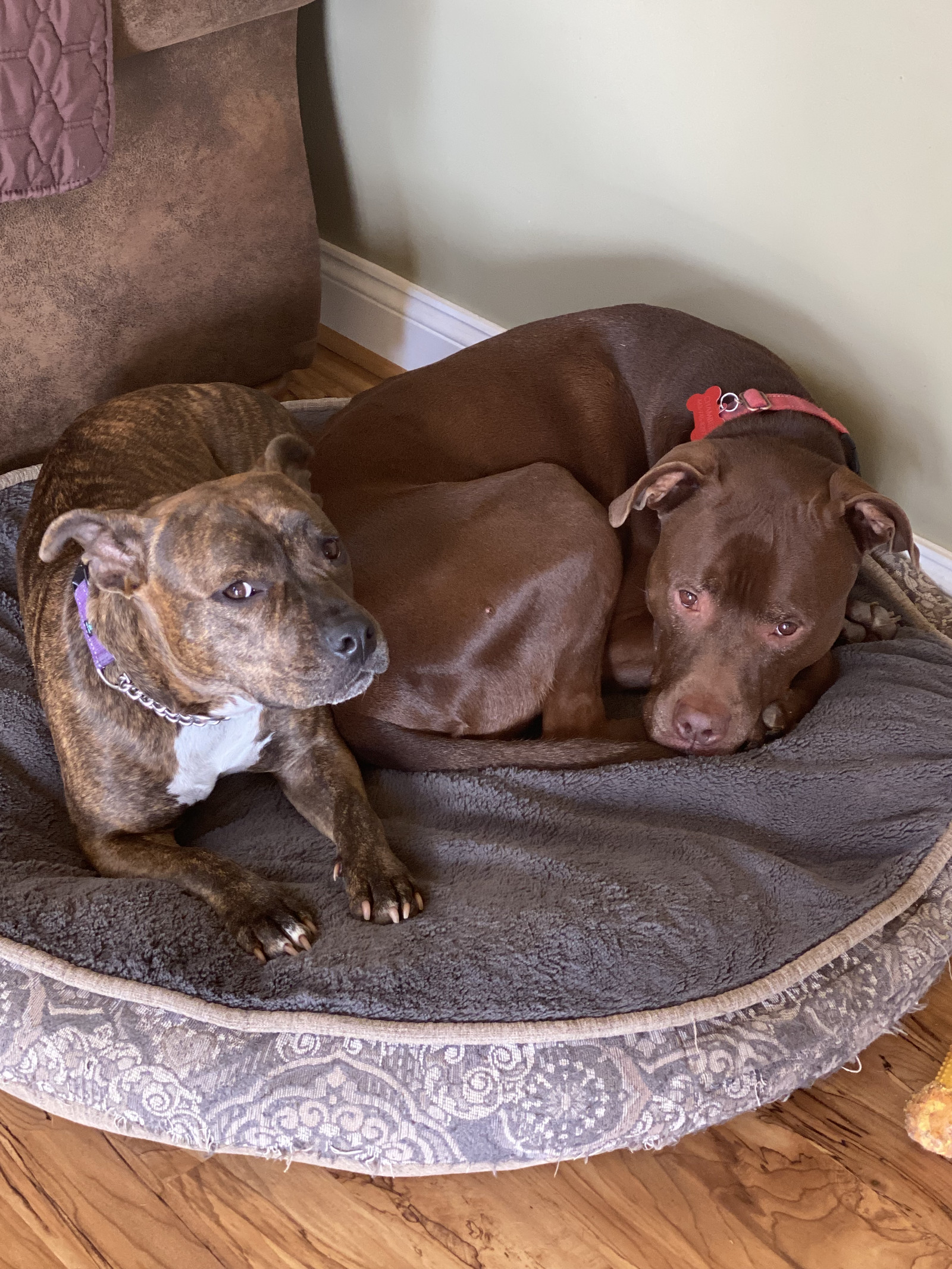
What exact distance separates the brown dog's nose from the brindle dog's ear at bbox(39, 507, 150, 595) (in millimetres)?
1234

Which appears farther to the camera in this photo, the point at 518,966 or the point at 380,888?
the point at 380,888

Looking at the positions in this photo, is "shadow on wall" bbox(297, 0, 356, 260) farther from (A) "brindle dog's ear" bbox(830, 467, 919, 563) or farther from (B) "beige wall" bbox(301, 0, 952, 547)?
(A) "brindle dog's ear" bbox(830, 467, 919, 563)

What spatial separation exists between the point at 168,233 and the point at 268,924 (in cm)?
234

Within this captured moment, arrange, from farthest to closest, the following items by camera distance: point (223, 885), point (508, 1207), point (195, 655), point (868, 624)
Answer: point (868, 624)
point (223, 885)
point (195, 655)
point (508, 1207)

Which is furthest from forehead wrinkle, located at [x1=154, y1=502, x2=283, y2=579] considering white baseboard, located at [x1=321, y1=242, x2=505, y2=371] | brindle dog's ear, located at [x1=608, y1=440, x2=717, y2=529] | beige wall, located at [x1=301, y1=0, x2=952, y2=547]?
white baseboard, located at [x1=321, y1=242, x2=505, y2=371]

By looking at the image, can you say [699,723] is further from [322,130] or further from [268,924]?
[322,130]

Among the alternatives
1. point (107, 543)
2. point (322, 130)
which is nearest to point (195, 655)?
point (107, 543)

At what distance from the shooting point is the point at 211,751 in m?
2.61

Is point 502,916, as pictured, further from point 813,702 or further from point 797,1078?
point 813,702

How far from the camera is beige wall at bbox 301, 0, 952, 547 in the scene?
10.0 feet

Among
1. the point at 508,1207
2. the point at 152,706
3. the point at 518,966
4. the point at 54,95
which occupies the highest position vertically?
the point at 54,95

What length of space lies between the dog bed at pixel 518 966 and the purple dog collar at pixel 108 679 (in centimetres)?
A: 35

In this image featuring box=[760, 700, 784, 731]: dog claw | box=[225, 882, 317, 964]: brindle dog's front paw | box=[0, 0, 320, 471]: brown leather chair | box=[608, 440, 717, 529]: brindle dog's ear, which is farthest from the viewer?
box=[0, 0, 320, 471]: brown leather chair

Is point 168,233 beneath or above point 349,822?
above
